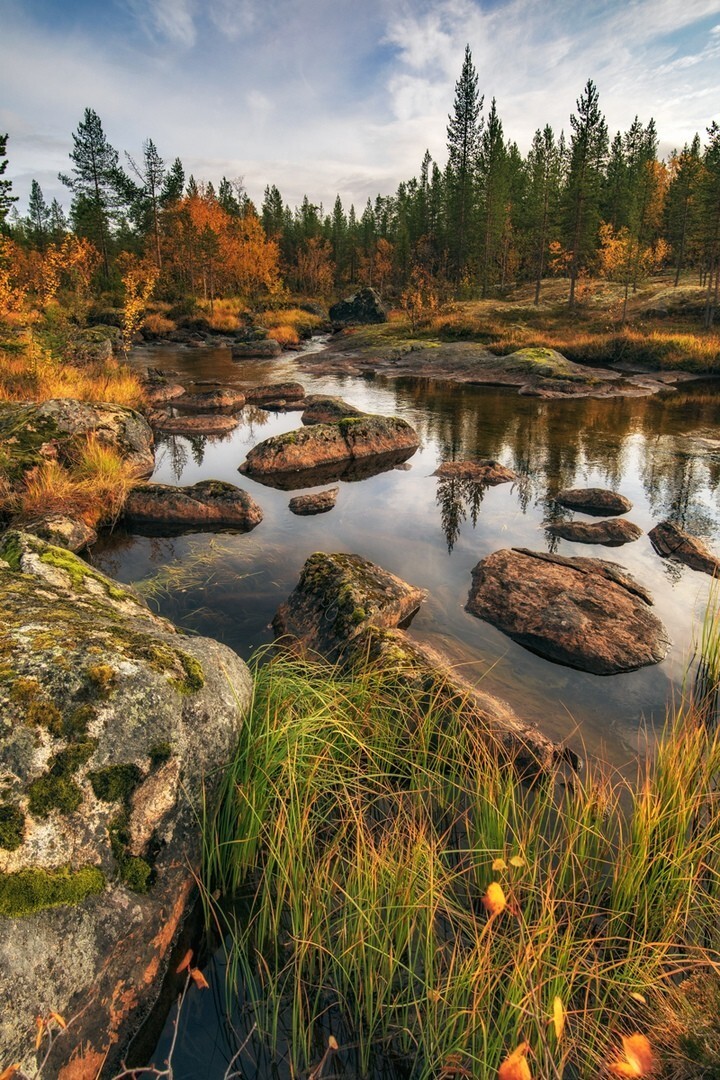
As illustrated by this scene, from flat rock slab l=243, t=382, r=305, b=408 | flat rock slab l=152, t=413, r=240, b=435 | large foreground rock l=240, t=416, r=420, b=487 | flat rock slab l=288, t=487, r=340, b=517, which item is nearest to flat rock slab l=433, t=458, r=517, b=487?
large foreground rock l=240, t=416, r=420, b=487

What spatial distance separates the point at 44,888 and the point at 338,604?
4036 mm

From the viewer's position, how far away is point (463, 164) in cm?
6906

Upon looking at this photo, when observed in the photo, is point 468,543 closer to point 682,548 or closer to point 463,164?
point 682,548

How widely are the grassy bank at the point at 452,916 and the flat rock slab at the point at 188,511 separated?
669cm

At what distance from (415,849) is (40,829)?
187 cm

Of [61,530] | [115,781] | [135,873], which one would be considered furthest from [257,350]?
[135,873]

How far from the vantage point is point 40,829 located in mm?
2627

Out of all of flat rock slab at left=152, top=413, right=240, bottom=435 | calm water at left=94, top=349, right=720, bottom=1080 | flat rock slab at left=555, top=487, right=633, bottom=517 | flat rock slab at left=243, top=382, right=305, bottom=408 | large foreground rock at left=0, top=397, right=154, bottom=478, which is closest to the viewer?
calm water at left=94, top=349, right=720, bottom=1080

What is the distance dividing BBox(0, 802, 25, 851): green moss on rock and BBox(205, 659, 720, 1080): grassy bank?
101 centimetres

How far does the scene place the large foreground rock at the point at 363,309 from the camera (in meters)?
56.7

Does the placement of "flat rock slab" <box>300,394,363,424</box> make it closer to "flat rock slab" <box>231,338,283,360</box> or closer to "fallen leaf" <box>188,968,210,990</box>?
"fallen leaf" <box>188,968,210,990</box>

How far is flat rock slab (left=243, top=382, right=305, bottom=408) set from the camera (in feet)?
75.3

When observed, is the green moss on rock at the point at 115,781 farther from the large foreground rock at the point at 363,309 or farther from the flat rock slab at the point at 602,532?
the large foreground rock at the point at 363,309

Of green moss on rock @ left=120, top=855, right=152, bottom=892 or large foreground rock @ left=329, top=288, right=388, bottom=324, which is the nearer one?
green moss on rock @ left=120, top=855, right=152, bottom=892
